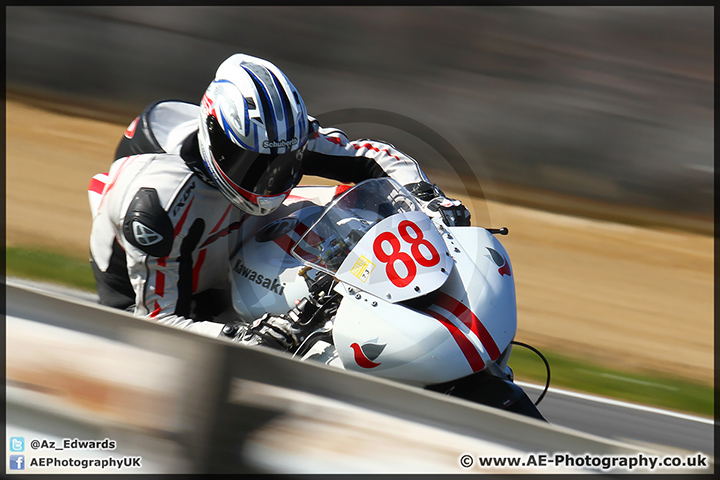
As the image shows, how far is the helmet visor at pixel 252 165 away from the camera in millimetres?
2885

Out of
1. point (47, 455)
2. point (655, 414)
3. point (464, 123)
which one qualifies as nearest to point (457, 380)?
point (47, 455)

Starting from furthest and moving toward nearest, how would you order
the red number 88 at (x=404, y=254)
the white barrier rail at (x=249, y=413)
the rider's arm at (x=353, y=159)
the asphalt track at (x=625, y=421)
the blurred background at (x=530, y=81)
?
the blurred background at (x=530, y=81), the asphalt track at (x=625, y=421), the rider's arm at (x=353, y=159), the red number 88 at (x=404, y=254), the white barrier rail at (x=249, y=413)

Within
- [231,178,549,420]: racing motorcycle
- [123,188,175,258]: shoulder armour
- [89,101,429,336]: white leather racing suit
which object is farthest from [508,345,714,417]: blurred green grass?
[123,188,175,258]: shoulder armour

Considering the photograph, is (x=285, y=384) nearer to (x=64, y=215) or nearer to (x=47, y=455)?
(x=47, y=455)

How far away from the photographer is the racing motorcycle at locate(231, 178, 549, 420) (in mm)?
2443

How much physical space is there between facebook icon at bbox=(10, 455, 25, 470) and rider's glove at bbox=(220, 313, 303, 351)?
2.82ft

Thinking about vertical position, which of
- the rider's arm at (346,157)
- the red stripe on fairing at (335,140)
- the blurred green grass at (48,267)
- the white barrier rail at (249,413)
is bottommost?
the white barrier rail at (249,413)

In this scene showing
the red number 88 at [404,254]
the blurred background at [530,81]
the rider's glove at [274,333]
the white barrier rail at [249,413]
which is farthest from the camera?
the blurred background at [530,81]

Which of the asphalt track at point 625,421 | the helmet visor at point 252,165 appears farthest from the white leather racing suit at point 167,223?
the asphalt track at point 625,421

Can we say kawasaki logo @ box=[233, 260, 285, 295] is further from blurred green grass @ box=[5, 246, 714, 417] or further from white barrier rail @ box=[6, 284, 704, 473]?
blurred green grass @ box=[5, 246, 714, 417]

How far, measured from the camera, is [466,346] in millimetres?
2445

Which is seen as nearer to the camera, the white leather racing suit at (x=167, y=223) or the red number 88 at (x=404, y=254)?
the red number 88 at (x=404, y=254)

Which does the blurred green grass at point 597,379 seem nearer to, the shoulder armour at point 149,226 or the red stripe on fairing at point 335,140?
the red stripe on fairing at point 335,140

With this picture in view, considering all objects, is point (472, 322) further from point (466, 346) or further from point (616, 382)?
point (616, 382)
